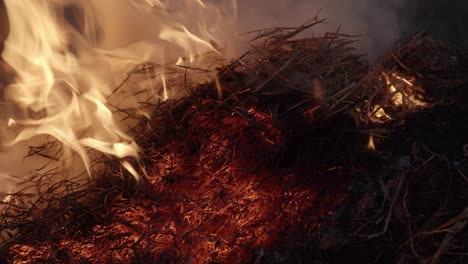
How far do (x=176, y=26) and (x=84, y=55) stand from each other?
625 mm

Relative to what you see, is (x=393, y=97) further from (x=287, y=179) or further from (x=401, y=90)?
(x=287, y=179)

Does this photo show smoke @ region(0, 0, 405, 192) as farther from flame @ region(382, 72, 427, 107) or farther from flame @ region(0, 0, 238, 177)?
flame @ region(382, 72, 427, 107)

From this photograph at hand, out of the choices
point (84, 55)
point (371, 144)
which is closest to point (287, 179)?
point (371, 144)

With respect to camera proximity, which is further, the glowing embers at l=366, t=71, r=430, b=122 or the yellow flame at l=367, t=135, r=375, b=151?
the glowing embers at l=366, t=71, r=430, b=122

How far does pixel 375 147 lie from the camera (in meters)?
2.09

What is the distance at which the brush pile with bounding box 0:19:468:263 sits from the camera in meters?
2.00

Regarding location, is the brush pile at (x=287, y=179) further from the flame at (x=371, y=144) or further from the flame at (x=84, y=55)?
the flame at (x=84, y=55)

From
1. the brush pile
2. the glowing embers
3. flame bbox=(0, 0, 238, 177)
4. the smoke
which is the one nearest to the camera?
the brush pile

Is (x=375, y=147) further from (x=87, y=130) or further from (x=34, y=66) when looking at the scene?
(x=34, y=66)

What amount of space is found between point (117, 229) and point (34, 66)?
1243 mm

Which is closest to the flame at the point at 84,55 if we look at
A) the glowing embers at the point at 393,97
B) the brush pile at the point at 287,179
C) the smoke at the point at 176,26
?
the smoke at the point at 176,26

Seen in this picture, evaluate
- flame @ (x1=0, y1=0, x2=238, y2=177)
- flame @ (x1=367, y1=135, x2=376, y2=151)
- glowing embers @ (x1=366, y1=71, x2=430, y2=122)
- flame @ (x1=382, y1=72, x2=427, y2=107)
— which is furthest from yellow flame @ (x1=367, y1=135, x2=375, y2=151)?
flame @ (x1=0, y1=0, x2=238, y2=177)

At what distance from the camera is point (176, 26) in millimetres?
2752

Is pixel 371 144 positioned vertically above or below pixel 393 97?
below
